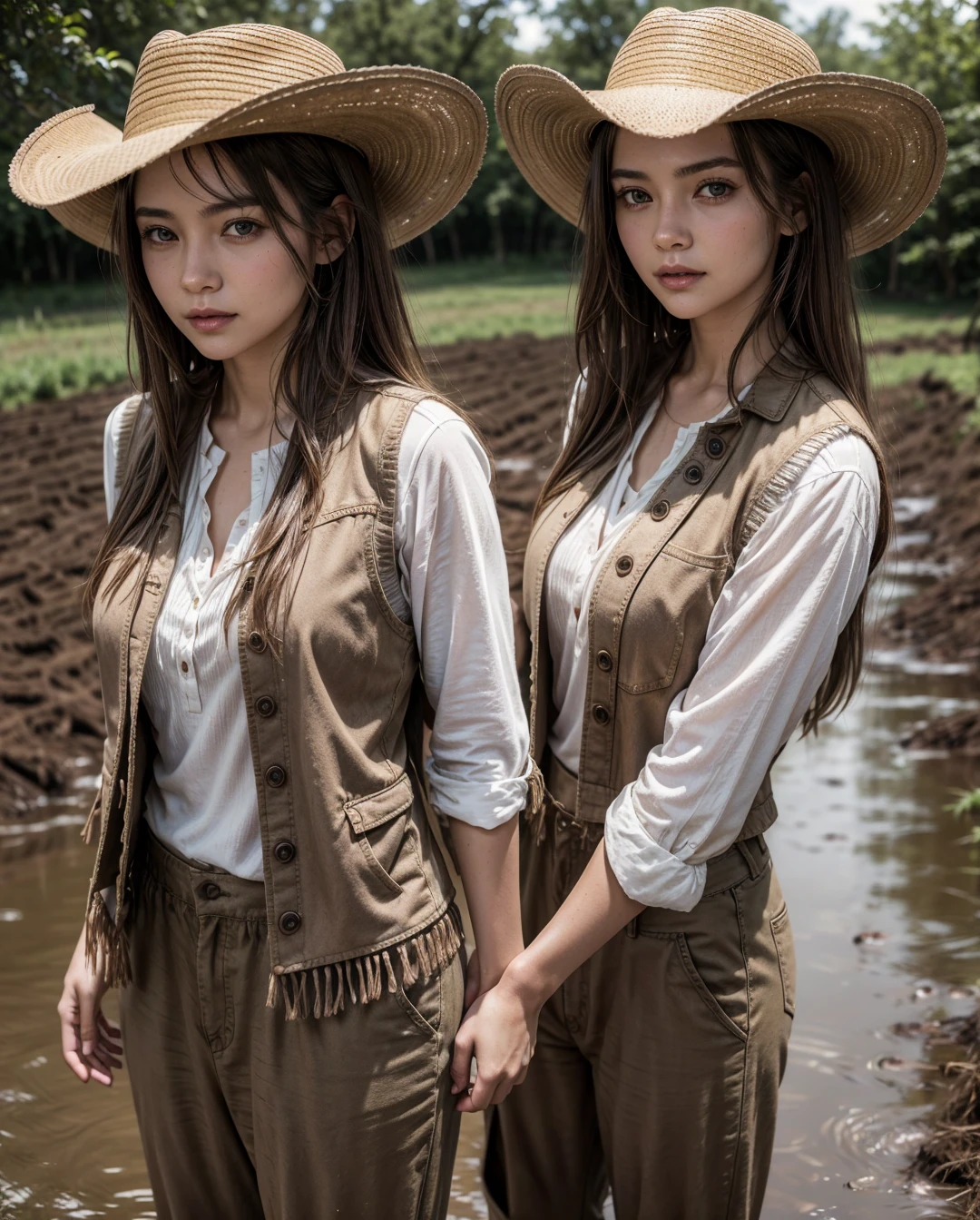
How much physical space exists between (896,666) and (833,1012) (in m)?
3.73

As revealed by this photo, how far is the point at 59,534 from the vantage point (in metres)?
8.24

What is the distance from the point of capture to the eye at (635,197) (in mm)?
2135

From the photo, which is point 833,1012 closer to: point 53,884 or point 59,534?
point 53,884

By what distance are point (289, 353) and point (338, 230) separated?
0.59ft

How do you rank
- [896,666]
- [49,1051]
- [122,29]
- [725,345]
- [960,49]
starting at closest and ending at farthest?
[725,345] < [49,1051] < [122,29] < [896,666] < [960,49]

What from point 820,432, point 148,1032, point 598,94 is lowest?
point 148,1032

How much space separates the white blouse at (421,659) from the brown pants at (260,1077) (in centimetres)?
10

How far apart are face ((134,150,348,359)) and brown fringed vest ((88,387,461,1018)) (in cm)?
19

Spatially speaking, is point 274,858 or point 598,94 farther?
point 598,94

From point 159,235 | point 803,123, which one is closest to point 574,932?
point 159,235

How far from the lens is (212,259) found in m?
1.78

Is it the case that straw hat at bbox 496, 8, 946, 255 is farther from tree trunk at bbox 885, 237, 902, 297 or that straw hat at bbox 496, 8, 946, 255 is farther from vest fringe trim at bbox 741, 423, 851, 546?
tree trunk at bbox 885, 237, 902, 297

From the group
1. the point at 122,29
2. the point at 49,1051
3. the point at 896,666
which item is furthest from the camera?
the point at 896,666

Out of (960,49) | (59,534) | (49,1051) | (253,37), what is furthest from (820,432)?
(960,49)
